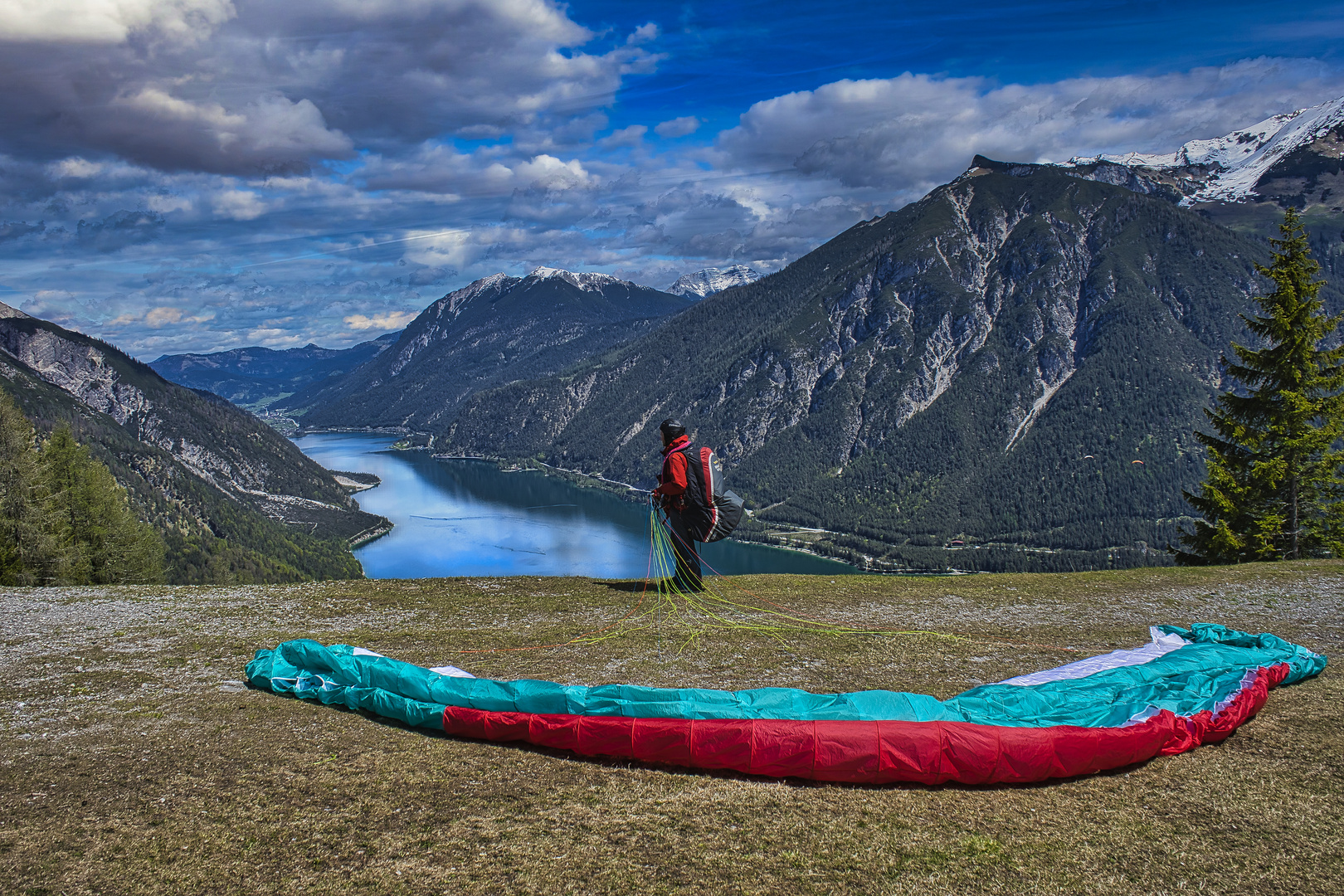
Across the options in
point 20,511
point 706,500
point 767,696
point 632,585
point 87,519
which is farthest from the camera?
point 87,519

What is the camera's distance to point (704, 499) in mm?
16312

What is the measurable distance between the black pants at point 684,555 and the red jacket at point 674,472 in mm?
548

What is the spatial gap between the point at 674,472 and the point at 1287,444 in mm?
24790

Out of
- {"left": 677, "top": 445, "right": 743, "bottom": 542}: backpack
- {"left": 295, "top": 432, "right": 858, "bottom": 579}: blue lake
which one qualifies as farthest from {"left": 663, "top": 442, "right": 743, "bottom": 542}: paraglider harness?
A: {"left": 295, "top": 432, "right": 858, "bottom": 579}: blue lake

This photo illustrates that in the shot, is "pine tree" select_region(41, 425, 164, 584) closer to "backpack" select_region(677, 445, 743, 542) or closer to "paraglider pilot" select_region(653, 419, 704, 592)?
"paraglider pilot" select_region(653, 419, 704, 592)

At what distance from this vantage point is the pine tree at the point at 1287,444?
2667 centimetres

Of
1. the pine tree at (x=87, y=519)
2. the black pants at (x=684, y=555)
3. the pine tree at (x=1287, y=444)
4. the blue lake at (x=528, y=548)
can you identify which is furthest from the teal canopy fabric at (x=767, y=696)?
the blue lake at (x=528, y=548)

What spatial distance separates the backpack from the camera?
16.2 m

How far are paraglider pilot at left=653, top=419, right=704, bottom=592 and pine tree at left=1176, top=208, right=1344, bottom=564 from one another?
69.4ft

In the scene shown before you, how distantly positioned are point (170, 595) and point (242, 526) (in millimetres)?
150619

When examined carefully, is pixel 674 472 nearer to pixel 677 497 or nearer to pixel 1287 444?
pixel 677 497

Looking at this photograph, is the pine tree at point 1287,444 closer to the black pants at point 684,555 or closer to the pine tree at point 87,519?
the black pants at point 684,555

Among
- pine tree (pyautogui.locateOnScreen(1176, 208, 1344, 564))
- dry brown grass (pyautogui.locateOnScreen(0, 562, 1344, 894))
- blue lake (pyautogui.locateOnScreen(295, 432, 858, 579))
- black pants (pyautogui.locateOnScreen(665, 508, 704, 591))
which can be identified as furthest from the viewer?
blue lake (pyautogui.locateOnScreen(295, 432, 858, 579))

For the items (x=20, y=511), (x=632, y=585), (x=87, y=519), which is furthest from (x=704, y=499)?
(x=87, y=519)
